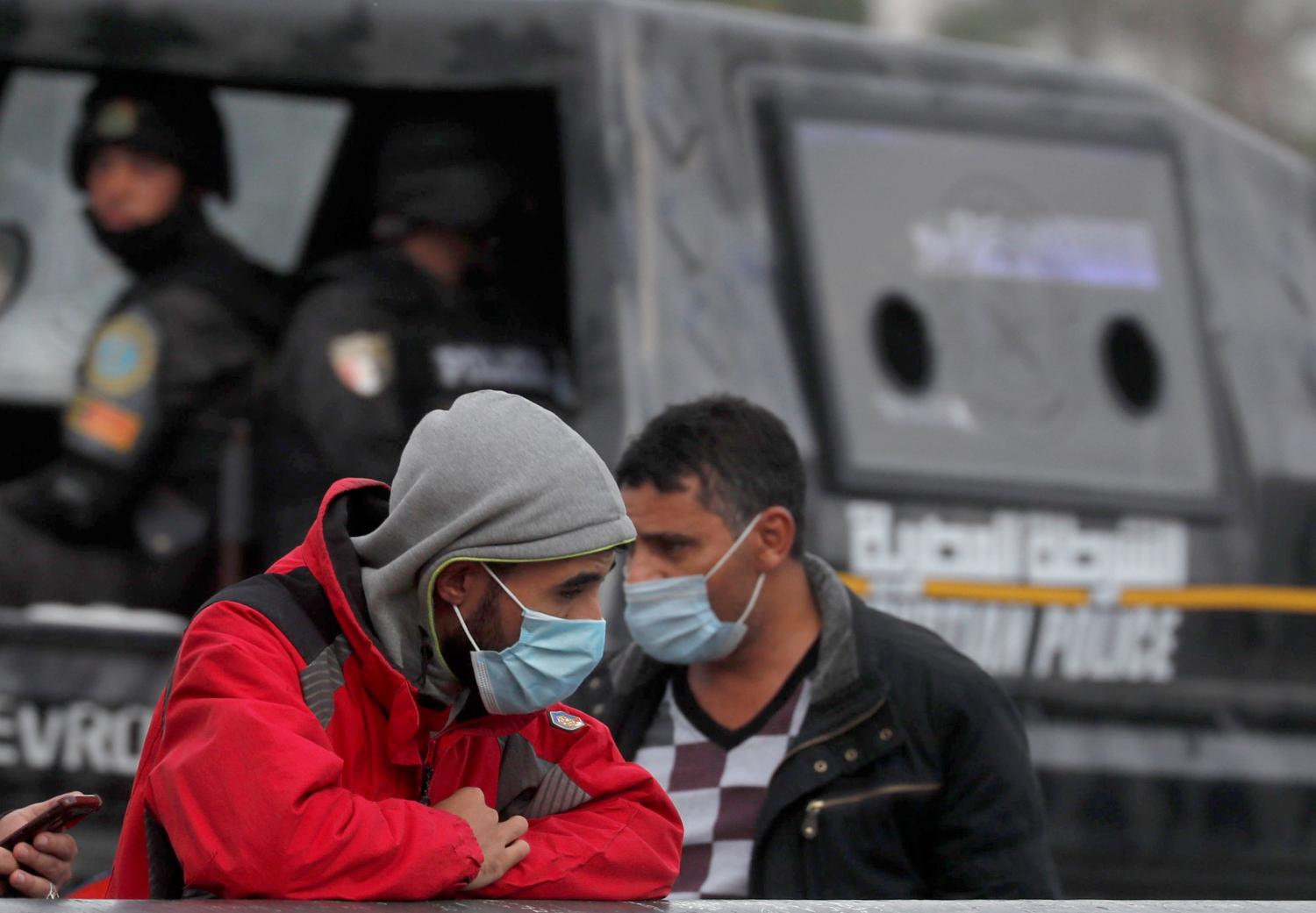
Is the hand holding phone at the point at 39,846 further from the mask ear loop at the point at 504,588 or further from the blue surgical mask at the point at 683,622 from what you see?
the blue surgical mask at the point at 683,622

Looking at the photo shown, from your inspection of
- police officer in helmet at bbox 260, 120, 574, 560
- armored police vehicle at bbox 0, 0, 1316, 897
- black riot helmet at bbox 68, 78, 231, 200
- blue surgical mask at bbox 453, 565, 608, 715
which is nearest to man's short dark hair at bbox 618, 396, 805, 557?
blue surgical mask at bbox 453, 565, 608, 715

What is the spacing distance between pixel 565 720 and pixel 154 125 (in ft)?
9.47

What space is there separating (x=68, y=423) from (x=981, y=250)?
216cm

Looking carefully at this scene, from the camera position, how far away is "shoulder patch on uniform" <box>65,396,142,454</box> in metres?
4.64

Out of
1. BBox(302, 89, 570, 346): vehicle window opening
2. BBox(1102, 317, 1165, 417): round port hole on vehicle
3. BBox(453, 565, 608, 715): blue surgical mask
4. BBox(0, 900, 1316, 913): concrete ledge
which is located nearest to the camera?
BBox(0, 900, 1316, 913): concrete ledge

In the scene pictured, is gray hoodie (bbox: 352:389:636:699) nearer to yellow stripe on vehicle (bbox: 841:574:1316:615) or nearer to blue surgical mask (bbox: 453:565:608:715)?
blue surgical mask (bbox: 453:565:608:715)

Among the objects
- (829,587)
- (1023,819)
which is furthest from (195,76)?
(1023,819)

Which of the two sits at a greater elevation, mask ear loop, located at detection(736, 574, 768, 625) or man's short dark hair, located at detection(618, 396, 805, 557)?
man's short dark hair, located at detection(618, 396, 805, 557)

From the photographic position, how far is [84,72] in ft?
16.1

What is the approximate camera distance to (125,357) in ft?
15.4

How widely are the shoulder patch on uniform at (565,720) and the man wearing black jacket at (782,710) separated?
Result: 57 cm

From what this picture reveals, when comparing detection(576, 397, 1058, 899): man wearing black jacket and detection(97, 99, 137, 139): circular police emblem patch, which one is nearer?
detection(576, 397, 1058, 899): man wearing black jacket

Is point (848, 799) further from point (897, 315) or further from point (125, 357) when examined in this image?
point (125, 357)

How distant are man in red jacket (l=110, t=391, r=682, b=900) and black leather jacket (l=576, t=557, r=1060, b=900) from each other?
591 mm
